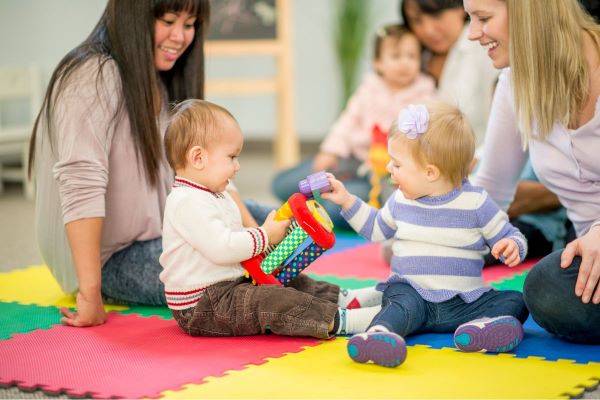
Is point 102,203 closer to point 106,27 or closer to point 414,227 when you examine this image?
point 106,27

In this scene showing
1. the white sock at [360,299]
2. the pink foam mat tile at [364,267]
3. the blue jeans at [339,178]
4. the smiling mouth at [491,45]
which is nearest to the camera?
the smiling mouth at [491,45]

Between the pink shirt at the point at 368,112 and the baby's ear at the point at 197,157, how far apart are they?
1.76m

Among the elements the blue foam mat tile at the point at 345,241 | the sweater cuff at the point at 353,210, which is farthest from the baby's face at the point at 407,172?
the blue foam mat tile at the point at 345,241

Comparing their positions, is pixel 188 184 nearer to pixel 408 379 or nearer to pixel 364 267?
pixel 408 379

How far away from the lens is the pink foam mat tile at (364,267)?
249 centimetres

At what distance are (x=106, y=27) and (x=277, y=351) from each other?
0.85 meters

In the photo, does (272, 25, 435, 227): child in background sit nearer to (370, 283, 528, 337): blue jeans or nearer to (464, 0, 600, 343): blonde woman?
(464, 0, 600, 343): blonde woman

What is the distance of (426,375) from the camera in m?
1.57

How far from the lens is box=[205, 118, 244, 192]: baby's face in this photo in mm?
1813

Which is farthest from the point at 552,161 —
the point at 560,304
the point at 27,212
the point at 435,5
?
the point at 27,212

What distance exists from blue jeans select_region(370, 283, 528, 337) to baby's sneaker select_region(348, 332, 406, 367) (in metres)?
0.17

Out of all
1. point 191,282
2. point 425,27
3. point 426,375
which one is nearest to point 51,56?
point 425,27

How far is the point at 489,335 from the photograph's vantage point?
66.4 inches

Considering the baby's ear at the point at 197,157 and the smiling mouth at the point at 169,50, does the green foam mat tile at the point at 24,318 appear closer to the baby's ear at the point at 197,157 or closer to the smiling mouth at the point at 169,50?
the baby's ear at the point at 197,157
